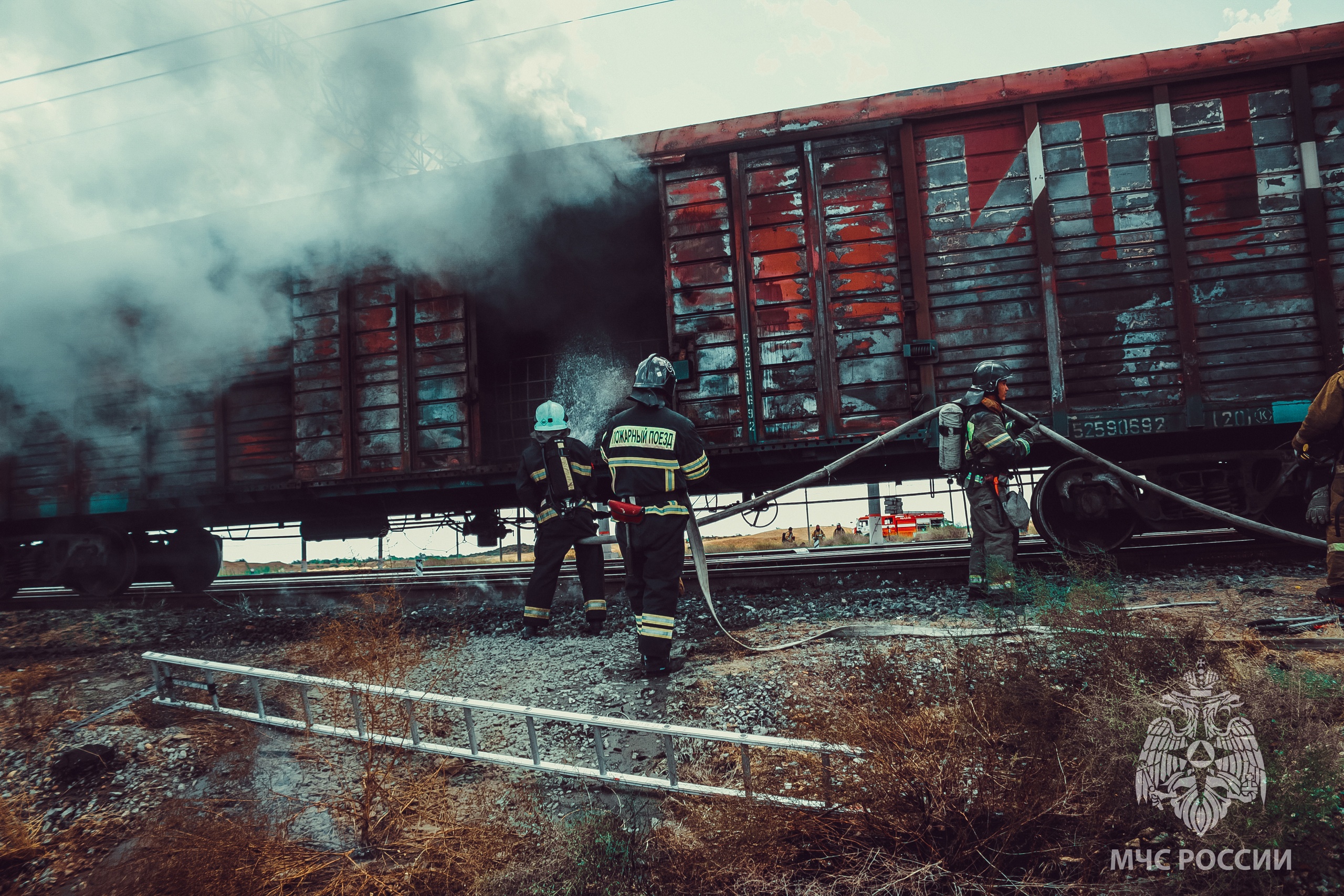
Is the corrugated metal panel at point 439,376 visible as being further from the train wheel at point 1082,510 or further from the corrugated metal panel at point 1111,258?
the corrugated metal panel at point 1111,258

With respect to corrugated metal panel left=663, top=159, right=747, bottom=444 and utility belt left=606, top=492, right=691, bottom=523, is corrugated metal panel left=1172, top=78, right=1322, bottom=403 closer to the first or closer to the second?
corrugated metal panel left=663, top=159, right=747, bottom=444

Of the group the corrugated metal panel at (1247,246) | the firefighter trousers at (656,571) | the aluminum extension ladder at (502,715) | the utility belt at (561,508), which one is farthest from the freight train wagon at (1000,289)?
the aluminum extension ladder at (502,715)

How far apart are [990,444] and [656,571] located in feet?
8.50

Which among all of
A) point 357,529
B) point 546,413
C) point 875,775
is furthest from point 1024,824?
point 357,529

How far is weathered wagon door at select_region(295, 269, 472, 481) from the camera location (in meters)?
7.16

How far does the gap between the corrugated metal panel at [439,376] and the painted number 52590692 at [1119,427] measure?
547cm

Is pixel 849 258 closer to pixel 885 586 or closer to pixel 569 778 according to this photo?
pixel 885 586

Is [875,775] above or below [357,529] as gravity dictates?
below

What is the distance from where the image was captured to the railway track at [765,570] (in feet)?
19.6

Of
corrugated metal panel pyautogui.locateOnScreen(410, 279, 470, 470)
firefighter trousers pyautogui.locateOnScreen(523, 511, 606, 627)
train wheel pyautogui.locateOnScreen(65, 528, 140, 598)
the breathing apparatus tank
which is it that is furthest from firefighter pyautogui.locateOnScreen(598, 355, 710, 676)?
train wheel pyautogui.locateOnScreen(65, 528, 140, 598)

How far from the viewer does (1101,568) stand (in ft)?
17.8

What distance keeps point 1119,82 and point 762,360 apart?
3633 millimetres

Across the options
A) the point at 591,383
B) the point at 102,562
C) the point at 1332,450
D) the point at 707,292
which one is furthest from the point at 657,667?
the point at 102,562

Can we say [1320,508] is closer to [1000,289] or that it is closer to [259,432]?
[1000,289]
